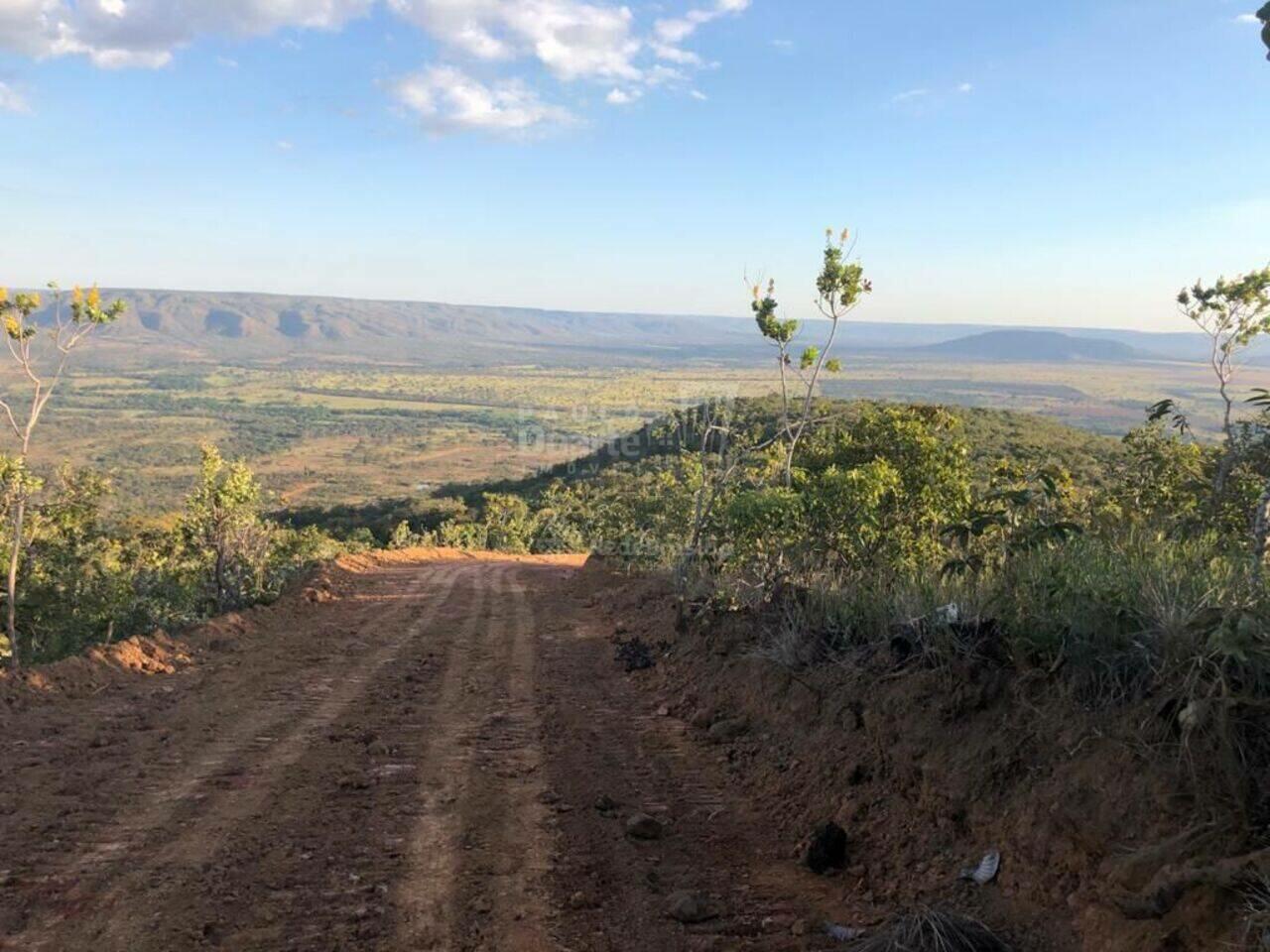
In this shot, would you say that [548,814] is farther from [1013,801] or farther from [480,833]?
[1013,801]

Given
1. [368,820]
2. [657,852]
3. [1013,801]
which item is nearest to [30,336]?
[368,820]

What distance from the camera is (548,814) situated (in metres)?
5.19

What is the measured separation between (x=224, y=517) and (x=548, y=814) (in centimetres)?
1369

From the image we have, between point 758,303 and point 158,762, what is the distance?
875cm

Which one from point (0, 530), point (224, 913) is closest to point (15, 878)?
point (224, 913)

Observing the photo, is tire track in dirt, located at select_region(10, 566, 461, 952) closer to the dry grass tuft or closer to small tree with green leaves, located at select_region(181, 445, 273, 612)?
the dry grass tuft

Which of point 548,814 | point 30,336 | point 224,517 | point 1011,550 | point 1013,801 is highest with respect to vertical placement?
point 30,336

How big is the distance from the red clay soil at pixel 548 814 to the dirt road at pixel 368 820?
0.02m

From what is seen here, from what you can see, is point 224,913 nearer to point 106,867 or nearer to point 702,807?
point 106,867

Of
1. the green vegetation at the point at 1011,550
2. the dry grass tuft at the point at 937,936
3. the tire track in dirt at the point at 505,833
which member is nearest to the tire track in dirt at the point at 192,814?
the tire track in dirt at the point at 505,833

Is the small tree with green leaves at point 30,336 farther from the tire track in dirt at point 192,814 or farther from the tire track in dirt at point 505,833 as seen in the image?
the tire track in dirt at point 505,833

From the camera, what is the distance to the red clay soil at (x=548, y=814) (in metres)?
3.64

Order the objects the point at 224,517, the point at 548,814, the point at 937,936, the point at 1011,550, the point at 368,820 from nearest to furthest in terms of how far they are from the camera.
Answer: the point at 937,936
the point at 368,820
the point at 548,814
the point at 1011,550
the point at 224,517

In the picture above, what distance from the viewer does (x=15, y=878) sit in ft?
13.5
